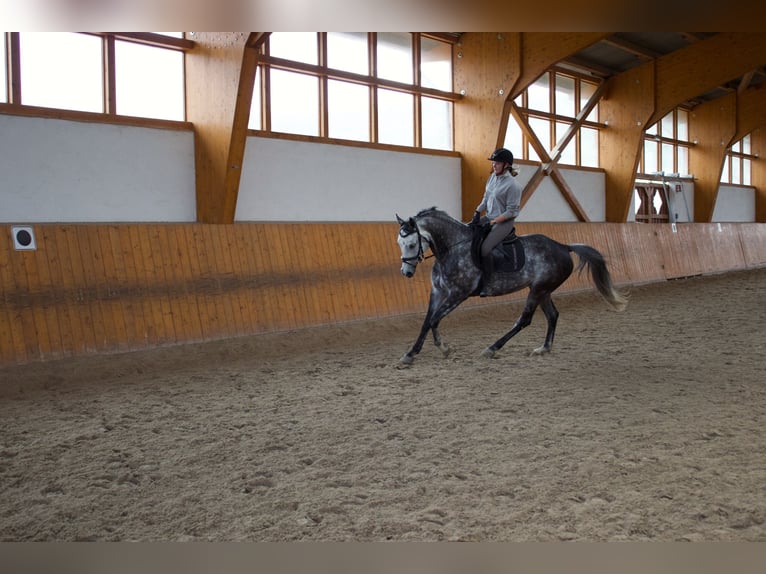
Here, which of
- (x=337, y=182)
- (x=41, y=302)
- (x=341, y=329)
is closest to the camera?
(x=41, y=302)

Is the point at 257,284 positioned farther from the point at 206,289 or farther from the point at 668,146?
the point at 668,146

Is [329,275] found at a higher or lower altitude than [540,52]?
lower

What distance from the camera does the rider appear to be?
21.4ft

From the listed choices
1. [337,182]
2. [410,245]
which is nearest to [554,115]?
[337,182]

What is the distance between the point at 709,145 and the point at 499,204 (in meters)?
19.8

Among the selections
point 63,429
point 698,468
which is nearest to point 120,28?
point 698,468

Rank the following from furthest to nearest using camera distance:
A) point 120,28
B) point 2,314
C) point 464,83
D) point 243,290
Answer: point 464,83 → point 243,290 → point 2,314 → point 120,28

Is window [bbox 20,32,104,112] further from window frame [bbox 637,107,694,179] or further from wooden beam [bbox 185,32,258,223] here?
window frame [bbox 637,107,694,179]

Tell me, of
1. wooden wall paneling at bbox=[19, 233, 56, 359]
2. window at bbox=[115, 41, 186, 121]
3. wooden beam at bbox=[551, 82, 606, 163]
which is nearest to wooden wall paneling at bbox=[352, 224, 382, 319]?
window at bbox=[115, 41, 186, 121]

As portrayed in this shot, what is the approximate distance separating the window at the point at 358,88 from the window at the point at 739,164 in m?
16.2

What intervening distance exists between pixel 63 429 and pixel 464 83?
476 inches

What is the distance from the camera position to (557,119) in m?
17.5

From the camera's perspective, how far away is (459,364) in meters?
6.69

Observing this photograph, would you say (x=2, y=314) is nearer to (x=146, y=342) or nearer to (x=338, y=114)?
(x=146, y=342)
